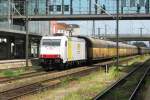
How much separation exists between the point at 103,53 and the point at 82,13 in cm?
1460

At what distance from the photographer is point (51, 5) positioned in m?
77.8

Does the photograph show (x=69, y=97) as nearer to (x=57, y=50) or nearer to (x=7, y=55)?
(x=57, y=50)

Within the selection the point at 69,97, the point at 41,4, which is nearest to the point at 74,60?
the point at 69,97

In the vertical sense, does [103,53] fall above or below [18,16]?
below

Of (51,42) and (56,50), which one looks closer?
(56,50)

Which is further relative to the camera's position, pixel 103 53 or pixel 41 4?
pixel 41 4

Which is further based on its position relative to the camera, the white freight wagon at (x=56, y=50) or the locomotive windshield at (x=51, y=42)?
the locomotive windshield at (x=51, y=42)

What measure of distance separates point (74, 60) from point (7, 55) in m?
29.4

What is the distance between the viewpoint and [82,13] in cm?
7369

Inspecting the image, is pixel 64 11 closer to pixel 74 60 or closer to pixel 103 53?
pixel 103 53

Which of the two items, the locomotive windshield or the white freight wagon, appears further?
the locomotive windshield

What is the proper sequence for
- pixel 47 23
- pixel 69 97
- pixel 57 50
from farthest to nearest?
pixel 47 23 → pixel 57 50 → pixel 69 97

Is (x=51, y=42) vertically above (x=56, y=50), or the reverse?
(x=51, y=42)

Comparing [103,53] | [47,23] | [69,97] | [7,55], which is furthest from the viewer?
[47,23]
